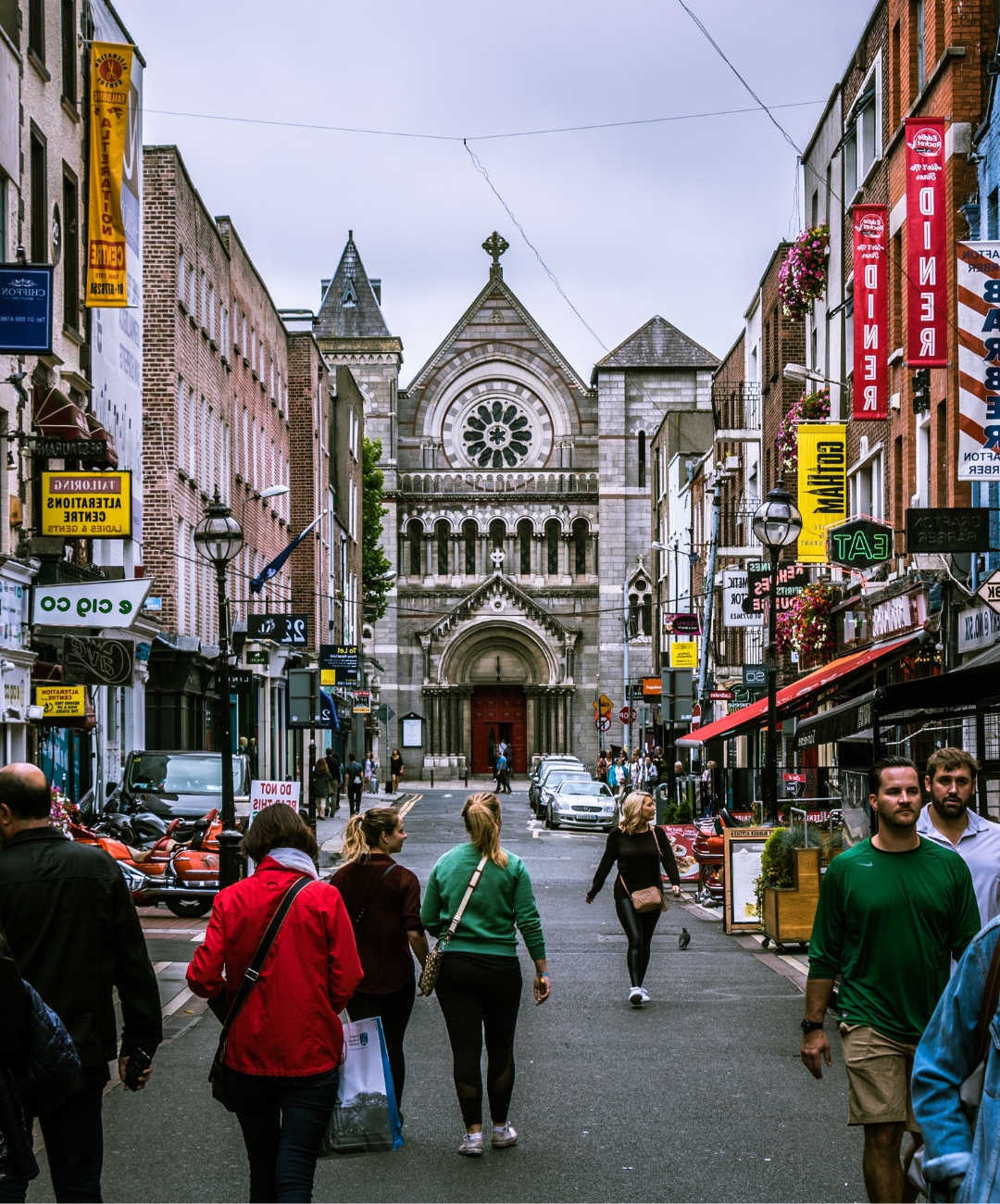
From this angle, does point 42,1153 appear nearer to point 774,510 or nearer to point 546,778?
point 774,510

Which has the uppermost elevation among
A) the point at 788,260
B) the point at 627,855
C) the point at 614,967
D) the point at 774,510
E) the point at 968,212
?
the point at 788,260

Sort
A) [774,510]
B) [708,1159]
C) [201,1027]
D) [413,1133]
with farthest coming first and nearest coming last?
[774,510]
[201,1027]
[413,1133]
[708,1159]

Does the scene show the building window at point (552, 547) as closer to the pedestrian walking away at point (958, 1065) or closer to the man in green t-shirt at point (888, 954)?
the man in green t-shirt at point (888, 954)

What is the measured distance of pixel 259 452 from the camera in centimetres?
4656

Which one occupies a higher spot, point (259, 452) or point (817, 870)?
point (259, 452)

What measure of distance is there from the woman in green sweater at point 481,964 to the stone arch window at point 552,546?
6532 cm

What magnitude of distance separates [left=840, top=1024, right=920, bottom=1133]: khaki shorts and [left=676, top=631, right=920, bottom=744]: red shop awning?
50.8 feet

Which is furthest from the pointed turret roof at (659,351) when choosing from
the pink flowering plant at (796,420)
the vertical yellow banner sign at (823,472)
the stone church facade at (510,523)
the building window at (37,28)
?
the building window at (37,28)

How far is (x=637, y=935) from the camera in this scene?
13086 millimetres

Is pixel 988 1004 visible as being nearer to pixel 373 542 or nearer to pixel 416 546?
pixel 373 542

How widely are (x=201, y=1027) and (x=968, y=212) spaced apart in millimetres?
12933

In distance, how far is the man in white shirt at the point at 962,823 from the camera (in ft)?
24.8

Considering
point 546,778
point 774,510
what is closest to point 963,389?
point 774,510

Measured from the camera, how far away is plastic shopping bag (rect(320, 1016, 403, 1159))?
6613 millimetres
